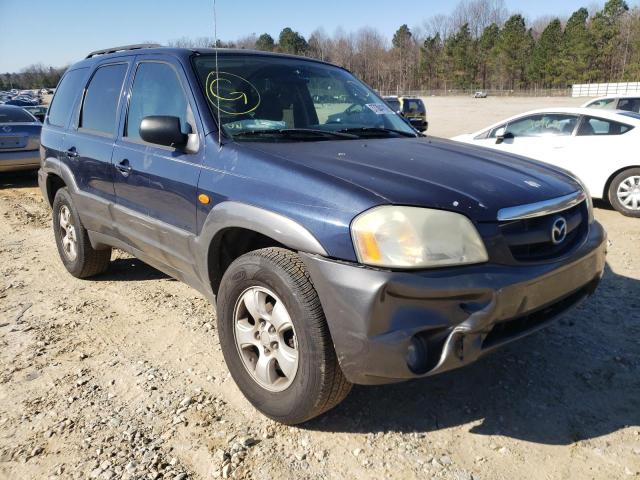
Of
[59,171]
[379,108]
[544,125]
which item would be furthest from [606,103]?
[59,171]

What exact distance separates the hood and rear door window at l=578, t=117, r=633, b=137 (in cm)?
515

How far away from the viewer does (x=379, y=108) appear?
3.76 metres

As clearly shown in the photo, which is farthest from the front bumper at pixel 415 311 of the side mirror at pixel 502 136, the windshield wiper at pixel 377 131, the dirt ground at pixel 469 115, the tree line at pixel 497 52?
the tree line at pixel 497 52

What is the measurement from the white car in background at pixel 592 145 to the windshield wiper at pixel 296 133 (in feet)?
13.5

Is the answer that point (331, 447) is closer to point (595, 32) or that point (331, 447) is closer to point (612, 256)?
point (612, 256)

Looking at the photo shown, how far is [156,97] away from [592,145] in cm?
639

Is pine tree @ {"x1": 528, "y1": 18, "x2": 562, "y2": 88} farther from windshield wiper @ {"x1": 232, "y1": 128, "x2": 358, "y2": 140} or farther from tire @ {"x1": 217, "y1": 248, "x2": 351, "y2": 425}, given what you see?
tire @ {"x1": 217, "y1": 248, "x2": 351, "y2": 425}

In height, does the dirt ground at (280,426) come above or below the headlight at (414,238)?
below

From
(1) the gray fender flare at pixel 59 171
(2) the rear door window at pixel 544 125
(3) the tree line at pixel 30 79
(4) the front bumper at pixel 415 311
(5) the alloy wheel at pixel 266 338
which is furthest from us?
(3) the tree line at pixel 30 79

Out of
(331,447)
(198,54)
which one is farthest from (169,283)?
(331,447)

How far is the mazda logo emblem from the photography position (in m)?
2.38

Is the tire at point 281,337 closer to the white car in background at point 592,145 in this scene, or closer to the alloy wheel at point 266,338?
the alloy wheel at point 266,338

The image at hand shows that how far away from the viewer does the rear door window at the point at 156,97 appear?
3.04 meters

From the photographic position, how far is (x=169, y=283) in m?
4.61
